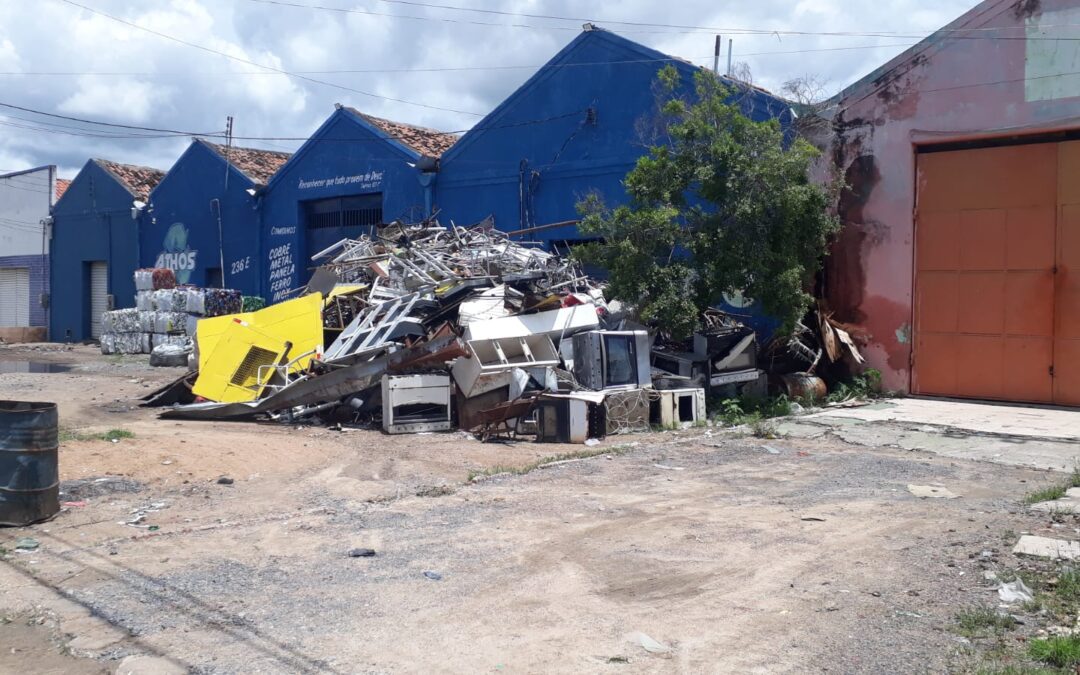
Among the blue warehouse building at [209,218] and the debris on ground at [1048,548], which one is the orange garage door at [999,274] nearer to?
the debris on ground at [1048,548]

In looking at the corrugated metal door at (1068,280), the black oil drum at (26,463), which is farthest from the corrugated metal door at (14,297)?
the corrugated metal door at (1068,280)

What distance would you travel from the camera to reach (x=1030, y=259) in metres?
13.1

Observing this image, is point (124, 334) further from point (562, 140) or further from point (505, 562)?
point (505, 562)

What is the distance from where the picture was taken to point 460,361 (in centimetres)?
1227

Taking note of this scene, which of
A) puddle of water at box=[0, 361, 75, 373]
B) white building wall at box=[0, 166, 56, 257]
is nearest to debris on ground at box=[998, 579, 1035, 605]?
puddle of water at box=[0, 361, 75, 373]

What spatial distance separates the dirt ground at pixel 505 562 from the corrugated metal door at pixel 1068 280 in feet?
14.4

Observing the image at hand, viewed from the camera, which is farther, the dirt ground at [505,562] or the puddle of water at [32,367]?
the puddle of water at [32,367]

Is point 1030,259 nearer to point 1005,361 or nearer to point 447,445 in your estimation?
point 1005,361

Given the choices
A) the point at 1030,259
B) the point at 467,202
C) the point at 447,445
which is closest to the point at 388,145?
the point at 467,202

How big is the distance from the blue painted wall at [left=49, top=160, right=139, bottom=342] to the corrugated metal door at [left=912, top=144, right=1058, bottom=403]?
25.2 meters

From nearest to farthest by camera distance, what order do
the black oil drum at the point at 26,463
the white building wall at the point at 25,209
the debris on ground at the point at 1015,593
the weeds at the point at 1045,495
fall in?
Result: the debris on ground at the point at 1015,593
the black oil drum at the point at 26,463
the weeds at the point at 1045,495
the white building wall at the point at 25,209

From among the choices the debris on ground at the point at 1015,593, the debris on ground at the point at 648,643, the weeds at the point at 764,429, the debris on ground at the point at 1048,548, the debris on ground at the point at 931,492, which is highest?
the weeds at the point at 764,429

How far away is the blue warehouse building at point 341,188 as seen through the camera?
22641mm

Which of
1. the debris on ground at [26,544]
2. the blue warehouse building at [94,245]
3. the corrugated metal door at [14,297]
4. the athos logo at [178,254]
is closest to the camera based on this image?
the debris on ground at [26,544]
